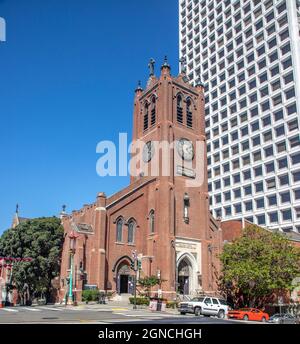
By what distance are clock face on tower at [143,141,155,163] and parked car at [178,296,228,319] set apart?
22.1 metres

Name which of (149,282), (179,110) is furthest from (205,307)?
(179,110)

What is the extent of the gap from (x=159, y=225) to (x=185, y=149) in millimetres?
11000

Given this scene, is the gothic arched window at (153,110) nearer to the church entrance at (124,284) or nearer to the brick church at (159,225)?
the brick church at (159,225)

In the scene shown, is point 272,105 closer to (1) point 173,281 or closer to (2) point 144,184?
(2) point 144,184

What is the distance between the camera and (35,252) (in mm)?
42938

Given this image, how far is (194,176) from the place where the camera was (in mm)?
49844

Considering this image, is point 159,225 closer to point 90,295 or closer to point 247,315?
point 90,295

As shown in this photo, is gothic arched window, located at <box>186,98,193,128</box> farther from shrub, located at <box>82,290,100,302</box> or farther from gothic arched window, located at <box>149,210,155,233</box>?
shrub, located at <box>82,290,100,302</box>

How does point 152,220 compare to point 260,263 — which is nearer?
point 260,263

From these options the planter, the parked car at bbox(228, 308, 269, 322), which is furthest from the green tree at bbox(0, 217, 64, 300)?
the parked car at bbox(228, 308, 269, 322)

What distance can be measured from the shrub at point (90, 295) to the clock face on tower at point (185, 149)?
1952 cm

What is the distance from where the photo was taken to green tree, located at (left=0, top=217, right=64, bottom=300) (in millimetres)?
42000

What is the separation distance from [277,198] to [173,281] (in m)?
35.2

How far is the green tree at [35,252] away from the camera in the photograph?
42000 millimetres
